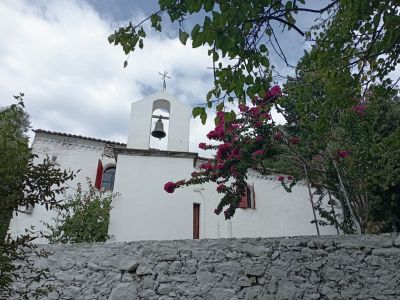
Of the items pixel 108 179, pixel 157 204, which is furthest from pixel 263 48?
pixel 108 179

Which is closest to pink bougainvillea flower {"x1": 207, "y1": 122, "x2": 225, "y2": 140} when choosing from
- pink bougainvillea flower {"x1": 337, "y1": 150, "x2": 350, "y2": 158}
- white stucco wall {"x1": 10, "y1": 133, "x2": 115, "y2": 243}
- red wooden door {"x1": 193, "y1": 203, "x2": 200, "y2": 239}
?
pink bougainvillea flower {"x1": 337, "y1": 150, "x2": 350, "y2": 158}

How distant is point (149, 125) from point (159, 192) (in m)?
1.98

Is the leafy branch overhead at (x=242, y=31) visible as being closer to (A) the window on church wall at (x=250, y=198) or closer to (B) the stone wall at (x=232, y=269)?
(B) the stone wall at (x=232, y=269)

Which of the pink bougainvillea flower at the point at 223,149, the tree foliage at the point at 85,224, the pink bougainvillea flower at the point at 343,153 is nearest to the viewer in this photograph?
the pink bougainvillea flower at the point at 343,153

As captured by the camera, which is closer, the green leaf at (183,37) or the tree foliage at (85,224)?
the green leaf at (183,37)

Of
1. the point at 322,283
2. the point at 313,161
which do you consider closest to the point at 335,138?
the point at 313,161

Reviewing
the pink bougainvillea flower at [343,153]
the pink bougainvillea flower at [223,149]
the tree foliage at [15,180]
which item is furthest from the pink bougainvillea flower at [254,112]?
the tree foliage at [15,180]

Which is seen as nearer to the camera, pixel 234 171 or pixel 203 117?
pixel 203 117

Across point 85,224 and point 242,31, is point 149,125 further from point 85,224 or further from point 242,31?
point 242,31

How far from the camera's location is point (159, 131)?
10352 mm

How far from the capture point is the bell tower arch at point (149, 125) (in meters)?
10.2

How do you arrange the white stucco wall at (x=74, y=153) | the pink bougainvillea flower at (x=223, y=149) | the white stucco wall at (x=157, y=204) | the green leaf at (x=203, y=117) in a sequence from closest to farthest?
1. the green leaf at (x=203, y=117)
2. the pink bougainvillea flower at (x=223, y=149)
3. the white stucco wall at (x=157, y=204)
4. the white stucco wall at (x=74, y=153)

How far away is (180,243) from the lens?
5523mm

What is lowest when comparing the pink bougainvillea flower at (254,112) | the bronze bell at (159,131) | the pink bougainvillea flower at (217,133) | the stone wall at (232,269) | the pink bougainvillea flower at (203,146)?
the stone wall at (232,269)
